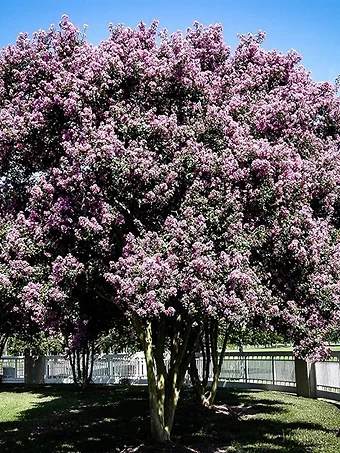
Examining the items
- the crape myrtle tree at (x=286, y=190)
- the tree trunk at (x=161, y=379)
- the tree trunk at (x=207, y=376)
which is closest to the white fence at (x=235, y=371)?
the tree trunk at (x=207, y=376)

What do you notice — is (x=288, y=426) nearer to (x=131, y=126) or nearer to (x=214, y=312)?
(x=214, y=312)

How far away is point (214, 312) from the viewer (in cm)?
714

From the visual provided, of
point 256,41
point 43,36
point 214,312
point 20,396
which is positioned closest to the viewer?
point 214,312

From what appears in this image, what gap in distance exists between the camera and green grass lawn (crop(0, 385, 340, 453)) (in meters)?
8.84

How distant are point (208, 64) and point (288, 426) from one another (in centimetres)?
671

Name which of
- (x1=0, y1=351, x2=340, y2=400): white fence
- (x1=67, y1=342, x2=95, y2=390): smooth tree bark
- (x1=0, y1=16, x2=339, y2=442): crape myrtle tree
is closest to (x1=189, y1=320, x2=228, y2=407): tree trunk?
(x1=0, y1=351, x2=340, y2=400): white fence

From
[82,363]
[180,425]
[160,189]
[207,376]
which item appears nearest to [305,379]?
[207,376]

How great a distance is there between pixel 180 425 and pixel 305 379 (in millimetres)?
5714

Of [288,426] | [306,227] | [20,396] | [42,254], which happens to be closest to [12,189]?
[42,254]

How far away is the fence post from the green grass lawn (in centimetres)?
40

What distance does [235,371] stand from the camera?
1942cm

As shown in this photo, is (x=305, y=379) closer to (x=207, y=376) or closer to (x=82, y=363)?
(x=207, y=376)

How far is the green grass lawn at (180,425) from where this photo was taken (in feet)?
29.0

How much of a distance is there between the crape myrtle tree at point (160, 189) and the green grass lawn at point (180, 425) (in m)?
1.02
